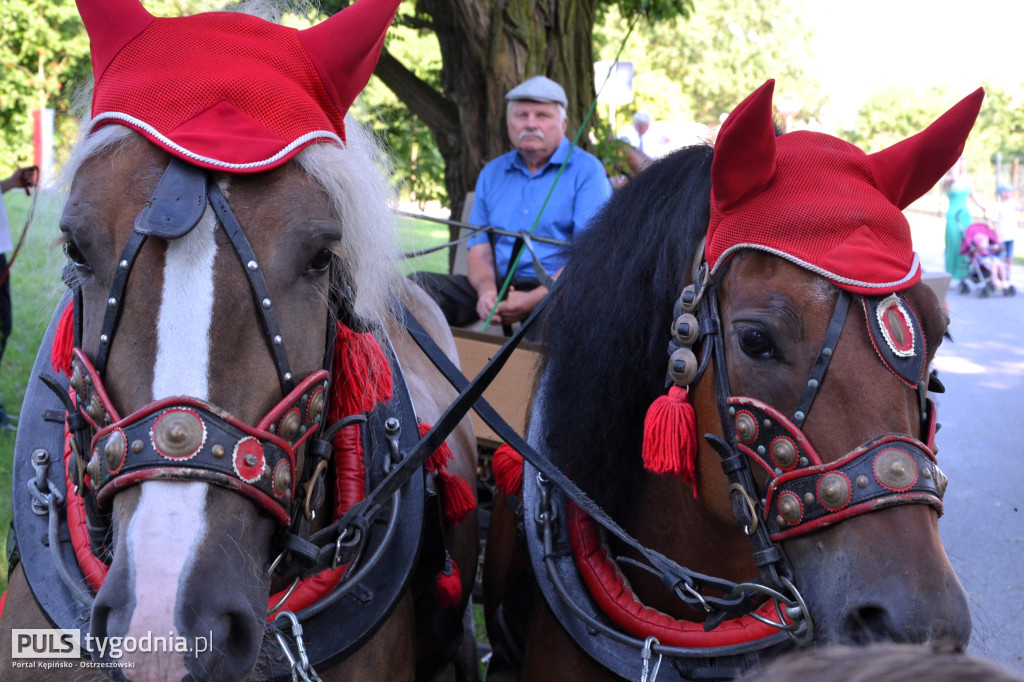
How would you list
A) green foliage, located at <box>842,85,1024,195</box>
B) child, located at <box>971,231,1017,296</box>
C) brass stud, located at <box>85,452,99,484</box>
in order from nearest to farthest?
brass stud, located at <box>85,452,99,484</box> < child, located at <box>971,231,1017,296</box> < green foliage, located at <box>842,85,1024,195</box>

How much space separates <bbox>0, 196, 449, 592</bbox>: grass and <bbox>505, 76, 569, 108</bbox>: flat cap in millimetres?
815

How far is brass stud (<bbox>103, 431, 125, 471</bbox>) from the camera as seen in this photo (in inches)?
56.2

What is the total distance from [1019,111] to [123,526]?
3481 centimetres

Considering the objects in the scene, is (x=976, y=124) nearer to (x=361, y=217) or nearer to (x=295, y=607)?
(x=361, y=217)

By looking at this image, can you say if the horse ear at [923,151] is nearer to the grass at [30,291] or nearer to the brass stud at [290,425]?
the grass at [30,291]

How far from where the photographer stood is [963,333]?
11648 millimetres

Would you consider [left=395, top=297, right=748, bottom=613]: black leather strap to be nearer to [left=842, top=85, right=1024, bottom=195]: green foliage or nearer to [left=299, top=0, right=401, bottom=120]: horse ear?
[left=299, top=0, right=401, bottom=120]: horse ear

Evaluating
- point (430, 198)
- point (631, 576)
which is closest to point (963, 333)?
point (430, 198)

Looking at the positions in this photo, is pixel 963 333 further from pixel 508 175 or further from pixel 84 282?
pixel 84 282

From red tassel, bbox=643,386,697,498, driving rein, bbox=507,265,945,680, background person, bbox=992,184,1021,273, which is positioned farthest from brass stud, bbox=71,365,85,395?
background person, bbox=992,184,1021,273

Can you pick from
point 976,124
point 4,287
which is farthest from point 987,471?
point 976,124

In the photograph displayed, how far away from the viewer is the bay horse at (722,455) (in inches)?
64.7

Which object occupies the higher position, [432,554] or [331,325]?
[331,325]

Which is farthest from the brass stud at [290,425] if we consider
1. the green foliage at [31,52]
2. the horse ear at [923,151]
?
the green foliage at [31,52]
